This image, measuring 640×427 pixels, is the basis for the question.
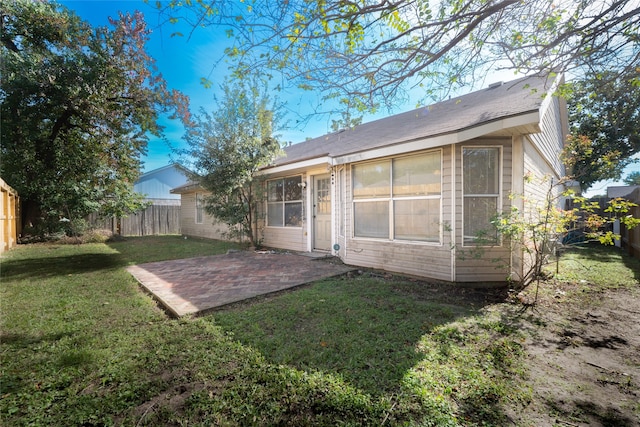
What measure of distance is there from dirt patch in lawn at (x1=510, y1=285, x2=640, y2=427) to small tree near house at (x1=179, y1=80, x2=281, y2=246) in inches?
313

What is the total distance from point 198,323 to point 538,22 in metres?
5.96

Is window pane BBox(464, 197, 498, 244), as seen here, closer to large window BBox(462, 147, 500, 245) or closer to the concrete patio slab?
large window BBox(462, 147, 500, 245)

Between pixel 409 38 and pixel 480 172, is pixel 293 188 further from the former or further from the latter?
pixel 409 38

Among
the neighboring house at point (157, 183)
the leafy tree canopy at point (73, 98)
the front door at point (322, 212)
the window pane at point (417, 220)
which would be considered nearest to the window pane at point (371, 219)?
the window pane at point (417, 220)

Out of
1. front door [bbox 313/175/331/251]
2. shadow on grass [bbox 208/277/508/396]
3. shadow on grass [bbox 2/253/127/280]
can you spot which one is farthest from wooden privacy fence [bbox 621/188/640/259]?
shadow on grass [bbox 2/253/127/280]

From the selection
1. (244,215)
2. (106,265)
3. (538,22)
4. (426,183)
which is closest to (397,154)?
(426,183)

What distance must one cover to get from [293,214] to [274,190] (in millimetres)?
1372

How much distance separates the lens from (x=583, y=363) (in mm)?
2646

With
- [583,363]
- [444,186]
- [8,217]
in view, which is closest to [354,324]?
[583,363]

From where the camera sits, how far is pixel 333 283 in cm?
522

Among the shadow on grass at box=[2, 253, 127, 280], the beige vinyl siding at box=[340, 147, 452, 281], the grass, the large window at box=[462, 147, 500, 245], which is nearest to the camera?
the grass

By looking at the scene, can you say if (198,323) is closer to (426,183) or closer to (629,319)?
(426,183)

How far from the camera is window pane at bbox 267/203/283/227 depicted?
970 cm

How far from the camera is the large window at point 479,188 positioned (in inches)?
197
